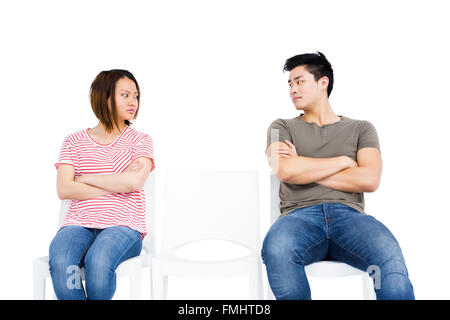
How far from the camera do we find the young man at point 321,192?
5.96 ft

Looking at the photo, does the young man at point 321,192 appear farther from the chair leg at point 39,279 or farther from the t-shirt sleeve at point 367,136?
the chair leg at point 39,279

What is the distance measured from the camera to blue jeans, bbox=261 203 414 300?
1768 mm

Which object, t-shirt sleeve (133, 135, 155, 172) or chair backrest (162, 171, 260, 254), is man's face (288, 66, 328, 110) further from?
t-shirt sleeve (133, 135, 155, 172)

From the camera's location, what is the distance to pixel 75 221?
2137 millimetres

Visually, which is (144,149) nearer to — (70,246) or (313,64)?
(70,246)

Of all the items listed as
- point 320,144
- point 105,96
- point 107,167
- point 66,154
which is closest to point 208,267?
point 107,167

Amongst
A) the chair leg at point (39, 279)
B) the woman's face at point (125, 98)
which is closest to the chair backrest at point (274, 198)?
the woman's face at point (125, 98)

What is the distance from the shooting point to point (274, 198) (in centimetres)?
238

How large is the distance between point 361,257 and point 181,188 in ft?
3.44

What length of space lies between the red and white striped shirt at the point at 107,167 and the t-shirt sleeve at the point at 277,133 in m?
0.62
